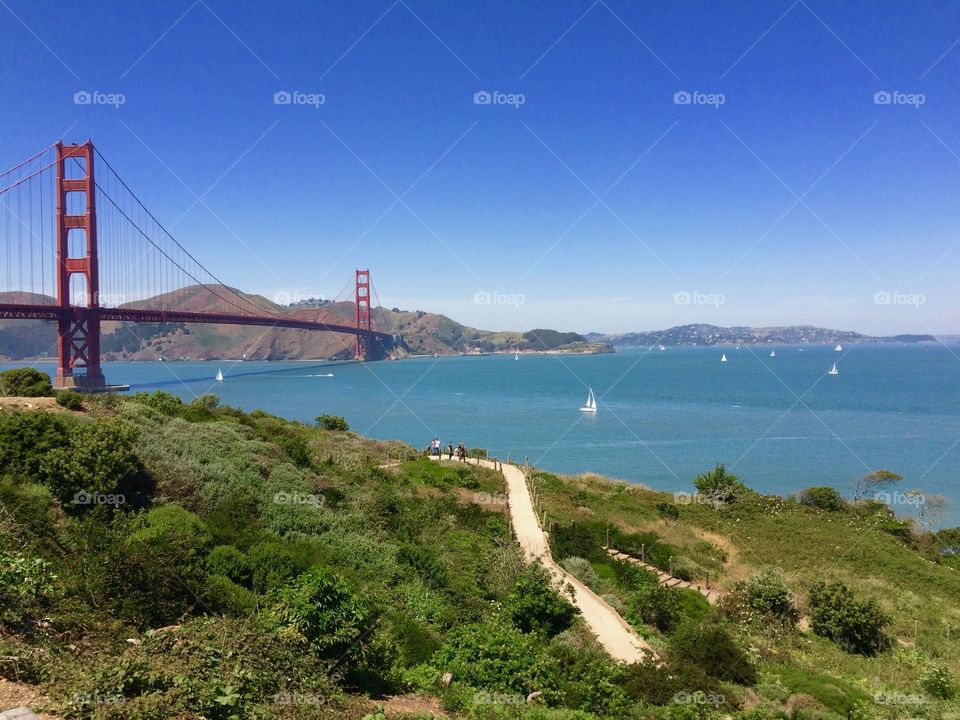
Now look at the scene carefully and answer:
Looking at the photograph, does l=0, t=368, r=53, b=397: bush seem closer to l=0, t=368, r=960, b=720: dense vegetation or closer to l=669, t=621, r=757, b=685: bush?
l=0, t=368, r=960, b=720: dense vegetation

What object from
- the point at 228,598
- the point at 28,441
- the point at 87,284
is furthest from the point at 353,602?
the point at 87,284

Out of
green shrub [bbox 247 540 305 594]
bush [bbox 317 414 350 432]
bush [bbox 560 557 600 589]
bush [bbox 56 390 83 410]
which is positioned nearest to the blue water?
bush [bbox 317 414 350 432]

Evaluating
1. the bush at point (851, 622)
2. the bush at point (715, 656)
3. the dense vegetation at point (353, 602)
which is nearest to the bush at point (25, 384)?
the dense vegetation at point (353, 602)

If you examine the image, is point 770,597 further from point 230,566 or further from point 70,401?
point 70,401

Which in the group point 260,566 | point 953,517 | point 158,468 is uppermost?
point 158,468

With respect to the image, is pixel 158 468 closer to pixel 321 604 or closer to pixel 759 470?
pixel 321 604

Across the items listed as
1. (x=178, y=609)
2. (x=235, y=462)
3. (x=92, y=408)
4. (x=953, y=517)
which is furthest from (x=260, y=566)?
(x=953, y=517)

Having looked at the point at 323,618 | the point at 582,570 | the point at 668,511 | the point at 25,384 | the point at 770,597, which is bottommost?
the point at 668,511
